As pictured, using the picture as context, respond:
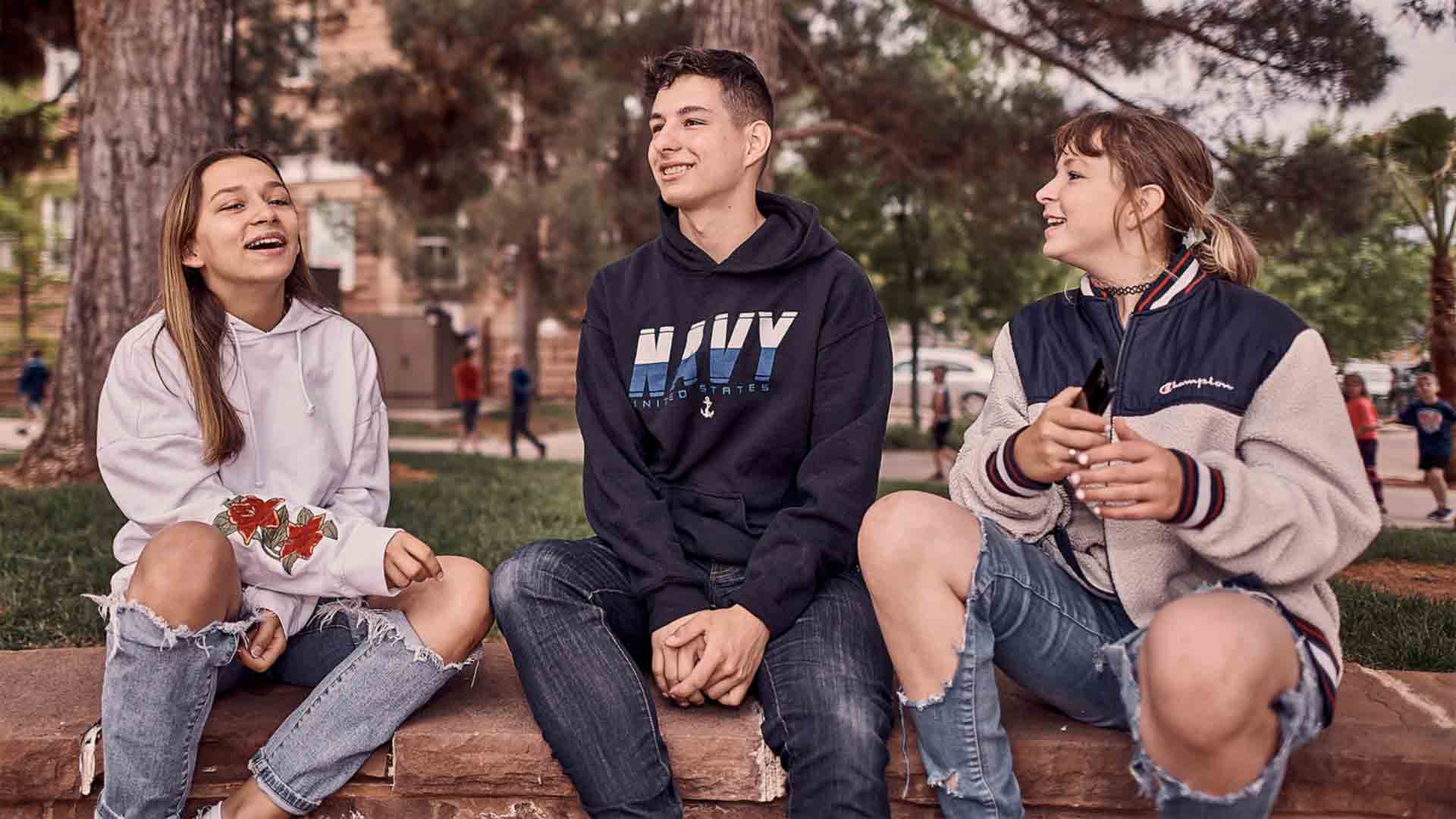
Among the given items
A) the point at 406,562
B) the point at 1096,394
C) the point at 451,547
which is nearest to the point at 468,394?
the point at 451,547

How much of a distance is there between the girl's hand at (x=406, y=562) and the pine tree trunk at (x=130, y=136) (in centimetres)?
525

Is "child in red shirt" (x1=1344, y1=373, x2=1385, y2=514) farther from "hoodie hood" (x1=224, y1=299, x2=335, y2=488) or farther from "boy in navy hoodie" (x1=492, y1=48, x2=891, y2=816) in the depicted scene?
"hoodie hood" (x1=224, y1=299, x2=335, y2=488)

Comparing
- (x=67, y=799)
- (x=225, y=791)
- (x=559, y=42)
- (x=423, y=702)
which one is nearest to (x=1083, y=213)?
(x=423, y=702)

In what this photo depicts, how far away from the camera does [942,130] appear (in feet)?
32.3

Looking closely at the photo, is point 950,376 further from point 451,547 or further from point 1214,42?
point 451,547

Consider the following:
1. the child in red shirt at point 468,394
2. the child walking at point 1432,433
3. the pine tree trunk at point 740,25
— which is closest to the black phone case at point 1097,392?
the pine tree trunk at point 740,25

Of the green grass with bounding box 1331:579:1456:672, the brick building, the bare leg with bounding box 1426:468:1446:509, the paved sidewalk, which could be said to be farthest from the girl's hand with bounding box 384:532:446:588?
the brick building

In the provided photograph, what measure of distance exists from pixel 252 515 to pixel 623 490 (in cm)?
75

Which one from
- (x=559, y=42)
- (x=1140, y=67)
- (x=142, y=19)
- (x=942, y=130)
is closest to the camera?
(x=142, y=19)

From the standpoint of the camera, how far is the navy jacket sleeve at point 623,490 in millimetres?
2312

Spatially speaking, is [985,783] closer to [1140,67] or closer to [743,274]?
[743,274]

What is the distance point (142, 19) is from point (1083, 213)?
6.05m

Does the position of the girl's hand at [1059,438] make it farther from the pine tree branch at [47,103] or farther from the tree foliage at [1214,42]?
the pine tree branch at [47,103]

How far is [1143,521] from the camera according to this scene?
214cm
